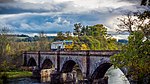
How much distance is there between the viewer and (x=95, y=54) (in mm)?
44500

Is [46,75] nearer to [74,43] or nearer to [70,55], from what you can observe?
[70,55]

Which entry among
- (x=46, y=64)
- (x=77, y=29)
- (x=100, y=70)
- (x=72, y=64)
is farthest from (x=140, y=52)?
(x=77, y=29)

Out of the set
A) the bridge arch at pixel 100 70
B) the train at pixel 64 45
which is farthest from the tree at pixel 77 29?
the bridge arch at pixel 100 70

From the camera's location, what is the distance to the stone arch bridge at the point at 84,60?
141 feet

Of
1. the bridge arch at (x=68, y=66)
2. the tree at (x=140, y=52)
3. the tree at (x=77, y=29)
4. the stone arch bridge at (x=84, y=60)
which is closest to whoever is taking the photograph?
the tree at (x=140, y=52)

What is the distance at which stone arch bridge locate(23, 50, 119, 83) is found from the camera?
42869 millimetres

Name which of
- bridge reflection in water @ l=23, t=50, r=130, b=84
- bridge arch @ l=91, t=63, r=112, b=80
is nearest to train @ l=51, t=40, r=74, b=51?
bridge reflection in water @ l=23, t=50, r=130, b=84

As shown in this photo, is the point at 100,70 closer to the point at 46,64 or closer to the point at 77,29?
the point at 46,64

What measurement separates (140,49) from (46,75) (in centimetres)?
5653

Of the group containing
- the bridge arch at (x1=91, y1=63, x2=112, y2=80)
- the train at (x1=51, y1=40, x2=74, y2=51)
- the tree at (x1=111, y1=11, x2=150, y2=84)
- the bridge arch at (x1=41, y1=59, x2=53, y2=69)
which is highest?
the tree at (x1=111, y1=11, x2=150, y2=84)

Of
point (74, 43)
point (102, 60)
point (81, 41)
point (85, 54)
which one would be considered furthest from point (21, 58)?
point (102, 60)

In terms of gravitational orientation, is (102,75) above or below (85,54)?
below

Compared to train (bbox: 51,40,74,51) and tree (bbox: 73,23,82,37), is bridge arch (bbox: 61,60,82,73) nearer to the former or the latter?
train (bbox: 51,40,74,51)

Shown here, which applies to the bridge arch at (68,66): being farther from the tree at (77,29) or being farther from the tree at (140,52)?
the tree at (77,29)
